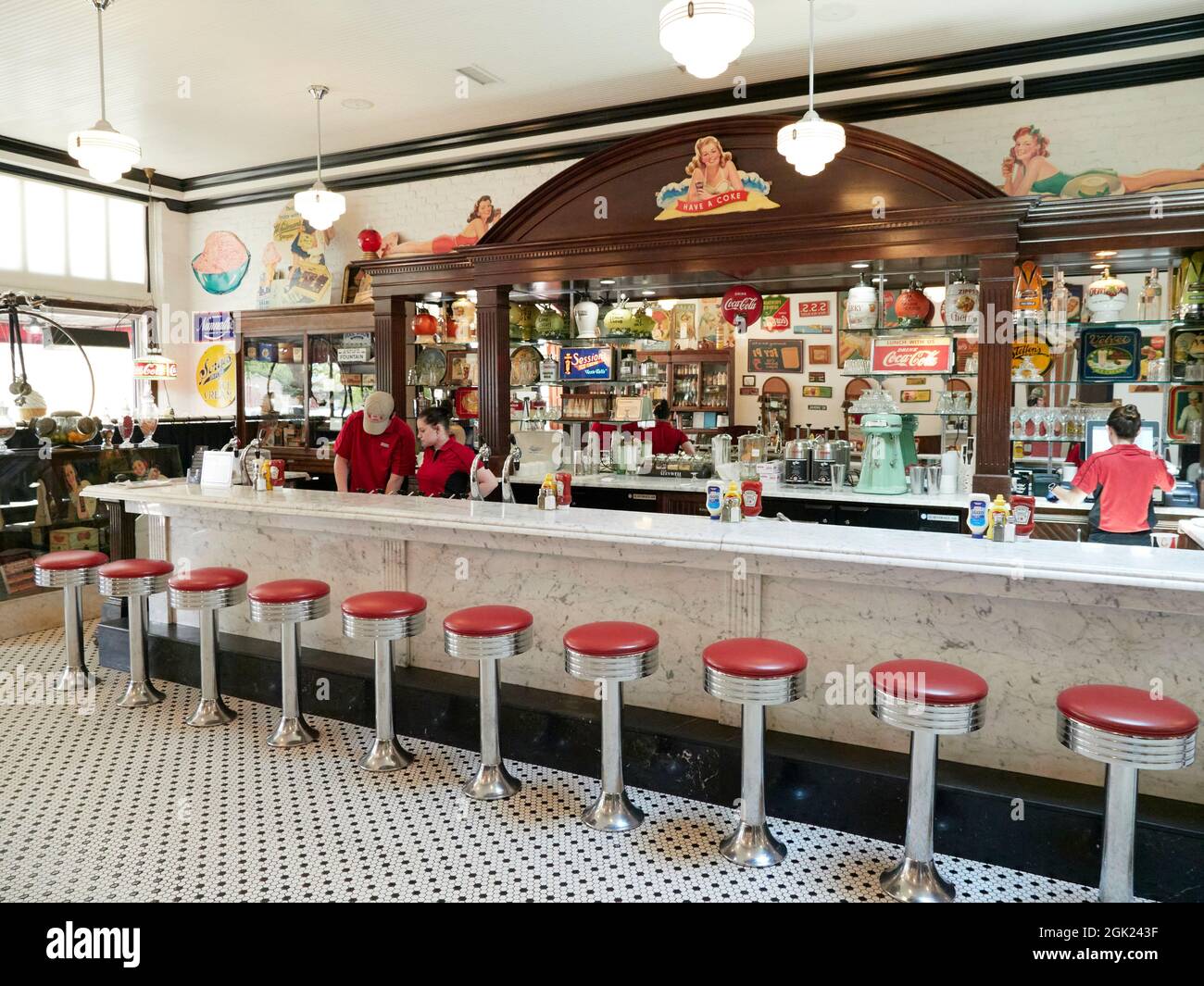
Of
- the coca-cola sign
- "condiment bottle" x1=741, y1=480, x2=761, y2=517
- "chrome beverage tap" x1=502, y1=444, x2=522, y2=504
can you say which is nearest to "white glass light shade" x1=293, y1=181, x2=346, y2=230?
the coca-cola sign

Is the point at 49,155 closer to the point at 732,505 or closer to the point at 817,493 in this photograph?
the point at 817,493

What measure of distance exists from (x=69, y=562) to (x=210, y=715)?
118 centimetres

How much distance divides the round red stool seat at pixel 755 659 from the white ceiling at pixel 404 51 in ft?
13.6

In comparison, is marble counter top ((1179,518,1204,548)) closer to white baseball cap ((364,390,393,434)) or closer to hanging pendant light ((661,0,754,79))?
hanging pendant light ((661,0,754,79))

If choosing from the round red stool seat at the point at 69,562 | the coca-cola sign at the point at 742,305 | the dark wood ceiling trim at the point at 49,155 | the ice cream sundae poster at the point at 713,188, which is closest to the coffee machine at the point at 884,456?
the coca-cola sign at the point at 742,305

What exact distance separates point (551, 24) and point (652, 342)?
97.4 inches

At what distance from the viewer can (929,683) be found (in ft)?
8.38

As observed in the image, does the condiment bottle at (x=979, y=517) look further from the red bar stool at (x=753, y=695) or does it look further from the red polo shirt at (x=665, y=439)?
the red polo shirt at (x=665, y=439)

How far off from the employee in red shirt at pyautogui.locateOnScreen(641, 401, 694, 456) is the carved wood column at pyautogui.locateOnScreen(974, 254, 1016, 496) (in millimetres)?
2563

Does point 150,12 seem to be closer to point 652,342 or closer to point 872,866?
point 652,342

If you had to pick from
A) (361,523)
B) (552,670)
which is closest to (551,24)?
(361,523)

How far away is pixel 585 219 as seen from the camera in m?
6.08

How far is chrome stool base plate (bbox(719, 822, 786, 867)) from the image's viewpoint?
2.91m

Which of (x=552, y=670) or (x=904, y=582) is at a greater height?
(x=904, y=582)
